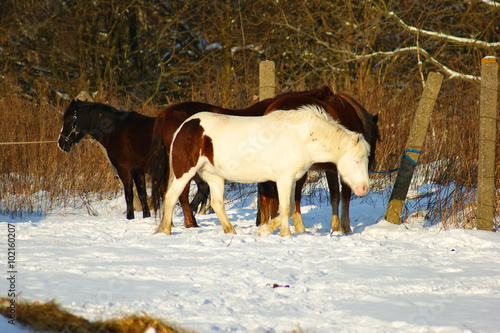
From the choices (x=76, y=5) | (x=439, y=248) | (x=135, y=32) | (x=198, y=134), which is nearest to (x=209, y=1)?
(x=135, y=32)

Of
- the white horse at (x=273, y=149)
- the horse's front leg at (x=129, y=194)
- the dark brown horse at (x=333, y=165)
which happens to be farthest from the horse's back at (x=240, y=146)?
the horse's front leg at (x=129, y=194)

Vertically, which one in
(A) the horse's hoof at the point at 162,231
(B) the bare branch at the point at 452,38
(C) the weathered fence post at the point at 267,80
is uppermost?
(B) the bare branch at the point at 452,38

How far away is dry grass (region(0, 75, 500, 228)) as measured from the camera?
784cm

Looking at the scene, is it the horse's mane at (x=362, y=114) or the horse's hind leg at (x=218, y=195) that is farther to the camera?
the horse's mane at (x=362, y=114)

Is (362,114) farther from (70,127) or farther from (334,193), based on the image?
(70,127)

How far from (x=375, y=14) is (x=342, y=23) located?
0.86 m

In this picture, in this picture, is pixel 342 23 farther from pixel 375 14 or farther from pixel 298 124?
pixel 298 124

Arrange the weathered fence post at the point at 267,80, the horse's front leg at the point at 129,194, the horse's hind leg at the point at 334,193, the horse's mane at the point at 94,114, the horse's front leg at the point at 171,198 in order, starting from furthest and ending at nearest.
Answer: the horse's mane at the point at 94,114 → the horse's front leg at the point at 129,194 → the weathered fence post at the point at 267,80 → the horse's hind leg at the point at 334,193 → the horse's front leg at the point at 171,198

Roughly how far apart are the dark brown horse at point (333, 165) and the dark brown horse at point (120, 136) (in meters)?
2.23

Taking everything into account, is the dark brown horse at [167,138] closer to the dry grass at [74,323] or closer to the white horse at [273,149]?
the white horse at [273,149]

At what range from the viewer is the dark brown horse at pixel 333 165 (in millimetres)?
6758

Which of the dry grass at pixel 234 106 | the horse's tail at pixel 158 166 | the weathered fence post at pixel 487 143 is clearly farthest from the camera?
the dry grass at pixel 234 106

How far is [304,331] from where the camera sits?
9.39 feet

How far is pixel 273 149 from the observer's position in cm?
579
